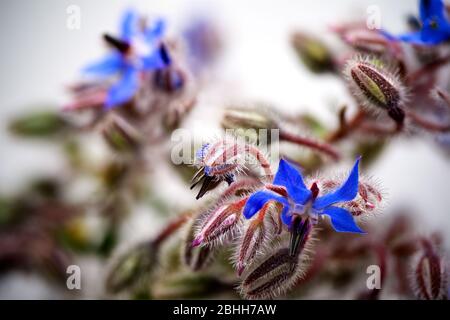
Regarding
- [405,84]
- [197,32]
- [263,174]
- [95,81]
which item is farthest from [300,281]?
[197,32]

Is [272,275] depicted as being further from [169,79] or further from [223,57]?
[223,57]

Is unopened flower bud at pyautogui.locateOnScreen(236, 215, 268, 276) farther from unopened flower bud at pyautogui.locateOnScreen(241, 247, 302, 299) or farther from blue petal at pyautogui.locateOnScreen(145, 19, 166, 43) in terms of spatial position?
blue petal at pyautogui.locateOnScreen(145, 19, 166, 43)

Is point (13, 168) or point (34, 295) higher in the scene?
point (13, 168)

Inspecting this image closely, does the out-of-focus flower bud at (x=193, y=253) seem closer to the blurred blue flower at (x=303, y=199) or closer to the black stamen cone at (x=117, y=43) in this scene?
the blurred blue flower at (x=303, y=199)

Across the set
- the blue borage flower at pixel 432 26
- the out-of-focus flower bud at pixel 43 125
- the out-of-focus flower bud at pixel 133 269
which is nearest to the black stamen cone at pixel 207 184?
the out-of-focus flower bud at pixel 133 269

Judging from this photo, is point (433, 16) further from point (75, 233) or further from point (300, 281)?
point (75, 233)

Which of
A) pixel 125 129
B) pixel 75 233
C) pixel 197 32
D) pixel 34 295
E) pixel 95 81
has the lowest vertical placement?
pixel 34 295
